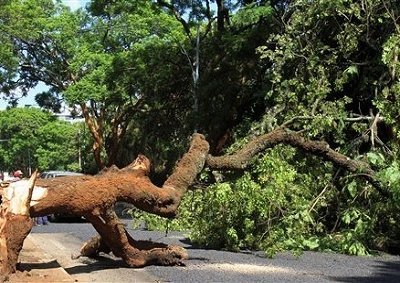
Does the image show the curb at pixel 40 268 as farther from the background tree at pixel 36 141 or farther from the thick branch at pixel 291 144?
the background tree at pixel 36 141

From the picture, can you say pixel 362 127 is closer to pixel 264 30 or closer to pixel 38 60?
pixel 264 30

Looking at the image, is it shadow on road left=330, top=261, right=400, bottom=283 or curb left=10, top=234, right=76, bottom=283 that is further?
shadow on road left=330, top=261, right=400, bottom=283

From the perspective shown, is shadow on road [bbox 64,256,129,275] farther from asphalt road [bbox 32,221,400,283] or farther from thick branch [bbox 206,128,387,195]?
thick branch [bbox 206,128,387,195]

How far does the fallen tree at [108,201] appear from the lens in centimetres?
831

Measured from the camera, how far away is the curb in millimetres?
8359

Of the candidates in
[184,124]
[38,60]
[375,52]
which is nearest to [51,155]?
[38,60]

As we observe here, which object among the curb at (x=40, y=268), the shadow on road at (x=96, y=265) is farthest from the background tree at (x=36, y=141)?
the shadow on road at (x=96, y=265)

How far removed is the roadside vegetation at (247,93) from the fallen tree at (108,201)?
5.18 feet

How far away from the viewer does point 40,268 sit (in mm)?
9273

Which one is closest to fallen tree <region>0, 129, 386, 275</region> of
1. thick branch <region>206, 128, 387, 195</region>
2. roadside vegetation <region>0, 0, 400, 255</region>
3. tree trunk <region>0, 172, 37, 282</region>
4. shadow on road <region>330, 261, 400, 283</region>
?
tree trunk <region>0, 172, 37, 282</region>

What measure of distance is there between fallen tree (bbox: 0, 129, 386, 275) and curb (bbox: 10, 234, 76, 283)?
0.39 meters

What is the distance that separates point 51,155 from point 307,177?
2043 inches

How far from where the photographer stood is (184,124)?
20.6 meters

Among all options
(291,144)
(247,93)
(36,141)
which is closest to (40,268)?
(291,144)
